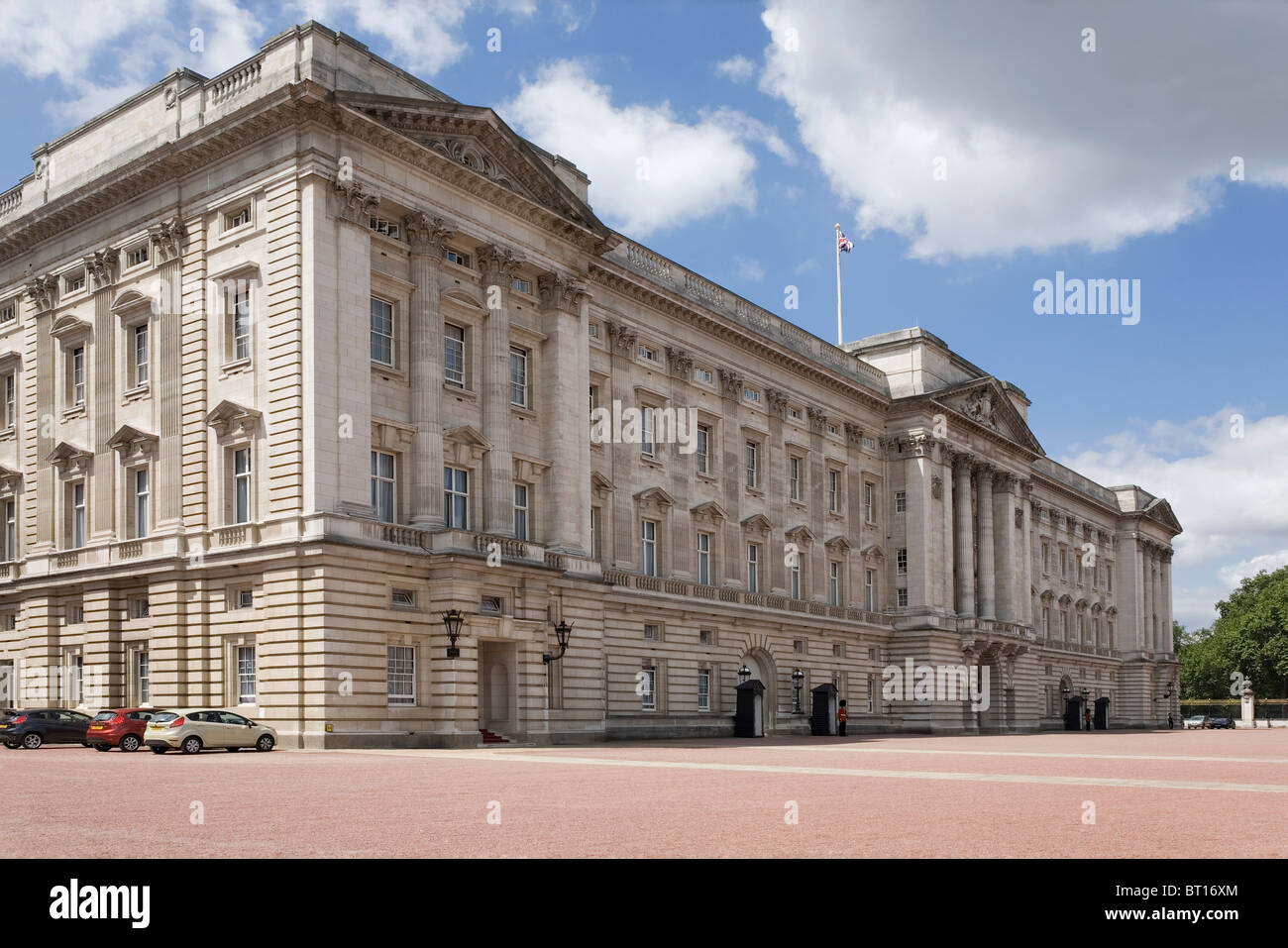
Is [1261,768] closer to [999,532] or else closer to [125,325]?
[125,325]

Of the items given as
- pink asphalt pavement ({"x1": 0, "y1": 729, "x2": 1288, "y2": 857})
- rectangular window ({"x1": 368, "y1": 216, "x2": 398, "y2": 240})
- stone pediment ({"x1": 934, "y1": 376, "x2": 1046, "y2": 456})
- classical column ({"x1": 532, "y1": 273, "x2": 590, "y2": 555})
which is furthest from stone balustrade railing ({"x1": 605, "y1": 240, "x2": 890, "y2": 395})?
pink asphalt pavement ({"x1": 0, "y1": 729, "x2": 1288, "y2": 857})

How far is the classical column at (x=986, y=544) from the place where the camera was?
8581 centimetres

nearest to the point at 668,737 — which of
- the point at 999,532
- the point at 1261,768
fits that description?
the point at 1261,768

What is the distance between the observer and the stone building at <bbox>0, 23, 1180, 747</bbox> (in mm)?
40750

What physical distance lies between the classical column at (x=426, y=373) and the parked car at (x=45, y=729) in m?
11.8

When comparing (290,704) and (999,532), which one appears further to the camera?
(999,532)

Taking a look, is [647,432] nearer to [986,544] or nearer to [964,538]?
[964,538]

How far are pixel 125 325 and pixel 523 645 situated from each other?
17823 millimetres

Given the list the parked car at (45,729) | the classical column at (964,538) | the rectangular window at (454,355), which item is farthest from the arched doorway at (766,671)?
the parked car at (45,729)

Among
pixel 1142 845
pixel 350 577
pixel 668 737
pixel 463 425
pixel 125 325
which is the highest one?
pixel 125 325

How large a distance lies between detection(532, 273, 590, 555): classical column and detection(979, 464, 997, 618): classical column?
1659 inches

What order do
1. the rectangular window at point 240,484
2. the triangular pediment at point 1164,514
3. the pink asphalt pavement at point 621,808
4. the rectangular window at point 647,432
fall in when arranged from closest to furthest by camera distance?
the pink asphalt pavement at point 621,808, the rectangular window at point 240,484, the rectangular window at point 647,432, the triangular pediment at point 1164,514

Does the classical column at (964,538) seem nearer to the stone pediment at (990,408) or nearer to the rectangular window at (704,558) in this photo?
the stone pediment at (990,408)
